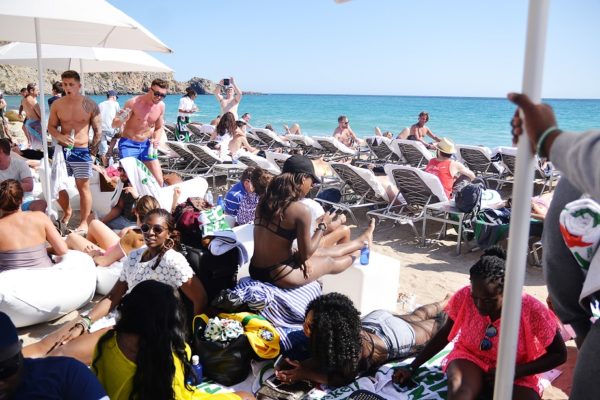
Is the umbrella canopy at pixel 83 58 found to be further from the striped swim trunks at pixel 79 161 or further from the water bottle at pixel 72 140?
the striped swim trunks at pixel 79 161

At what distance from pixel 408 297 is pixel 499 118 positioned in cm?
4444

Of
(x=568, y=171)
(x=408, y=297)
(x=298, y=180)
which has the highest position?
(x=568, y=171)

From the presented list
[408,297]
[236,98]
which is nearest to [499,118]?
[236,98]

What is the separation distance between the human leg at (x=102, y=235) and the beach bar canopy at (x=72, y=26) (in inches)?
40.5

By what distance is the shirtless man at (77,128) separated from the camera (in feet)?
17.9

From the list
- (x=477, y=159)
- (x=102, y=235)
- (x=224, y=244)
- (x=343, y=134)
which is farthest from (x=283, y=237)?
(x=343, y=134)

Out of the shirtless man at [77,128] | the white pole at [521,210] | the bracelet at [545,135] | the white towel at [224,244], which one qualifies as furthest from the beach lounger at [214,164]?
the bracelet at [545,135]

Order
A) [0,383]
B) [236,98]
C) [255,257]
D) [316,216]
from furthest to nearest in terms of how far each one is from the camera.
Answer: [236,98]
[316,216]
[255,257]
[0,383]

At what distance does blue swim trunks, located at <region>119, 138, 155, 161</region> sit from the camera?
6.16 m

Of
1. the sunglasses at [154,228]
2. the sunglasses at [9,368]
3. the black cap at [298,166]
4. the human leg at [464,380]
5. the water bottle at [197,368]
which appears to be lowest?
the water bottle at [197,368]

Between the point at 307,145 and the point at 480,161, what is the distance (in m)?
3.92

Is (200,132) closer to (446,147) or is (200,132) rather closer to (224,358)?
(446,147)

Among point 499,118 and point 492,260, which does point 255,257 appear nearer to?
point 492,260

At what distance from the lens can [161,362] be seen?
196cm
